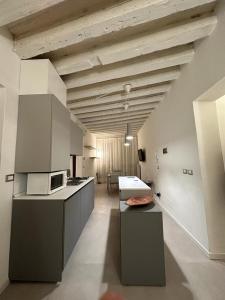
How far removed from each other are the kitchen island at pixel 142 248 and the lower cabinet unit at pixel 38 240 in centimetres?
69

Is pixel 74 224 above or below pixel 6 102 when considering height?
below

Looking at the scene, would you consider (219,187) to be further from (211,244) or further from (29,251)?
(29,251)

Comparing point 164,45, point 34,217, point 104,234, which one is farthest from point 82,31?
point 104,234

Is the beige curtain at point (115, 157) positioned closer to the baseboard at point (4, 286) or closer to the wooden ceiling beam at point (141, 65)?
the wooden ceiling beam at point (141, 65)

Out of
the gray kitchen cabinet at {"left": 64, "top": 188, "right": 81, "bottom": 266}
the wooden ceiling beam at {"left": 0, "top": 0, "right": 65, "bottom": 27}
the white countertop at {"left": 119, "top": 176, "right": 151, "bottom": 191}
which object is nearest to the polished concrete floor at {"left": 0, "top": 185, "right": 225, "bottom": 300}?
the gray kitchen cabinet at {"left": 64, "top": 188, "right": 81, "bottom": 266}

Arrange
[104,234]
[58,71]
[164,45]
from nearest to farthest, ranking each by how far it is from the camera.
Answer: [164,45], [58,71], [104,234]

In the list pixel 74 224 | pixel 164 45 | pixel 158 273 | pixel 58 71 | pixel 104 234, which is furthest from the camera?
pixel 104 234

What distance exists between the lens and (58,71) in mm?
2371

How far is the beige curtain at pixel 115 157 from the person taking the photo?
8.84 metres

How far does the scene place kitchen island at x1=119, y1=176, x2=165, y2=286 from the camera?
5.34 feet

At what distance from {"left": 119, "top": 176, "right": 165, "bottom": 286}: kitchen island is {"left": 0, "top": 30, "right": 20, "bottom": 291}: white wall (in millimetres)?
1278

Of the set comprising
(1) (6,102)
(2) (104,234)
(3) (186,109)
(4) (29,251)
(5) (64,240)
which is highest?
(3) (186,109)

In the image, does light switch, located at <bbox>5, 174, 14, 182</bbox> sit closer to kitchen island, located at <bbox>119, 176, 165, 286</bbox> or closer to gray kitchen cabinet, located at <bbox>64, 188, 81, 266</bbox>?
gray kitchen cabinet, located at <bbox>64, 188, 81, 266</bbox>

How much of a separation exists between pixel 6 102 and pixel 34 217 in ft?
4.39
